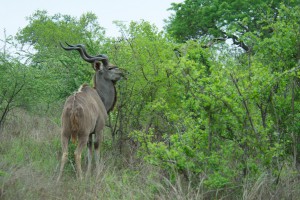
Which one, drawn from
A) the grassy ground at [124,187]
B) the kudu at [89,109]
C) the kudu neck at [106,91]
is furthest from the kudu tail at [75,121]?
the kudu neck at [106,91]

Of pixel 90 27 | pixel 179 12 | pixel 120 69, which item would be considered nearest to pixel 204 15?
pixel 179 12

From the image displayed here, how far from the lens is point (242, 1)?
21.4 m

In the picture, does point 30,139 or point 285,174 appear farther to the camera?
point 30,139

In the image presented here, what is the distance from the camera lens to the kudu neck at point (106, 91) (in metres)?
8.55

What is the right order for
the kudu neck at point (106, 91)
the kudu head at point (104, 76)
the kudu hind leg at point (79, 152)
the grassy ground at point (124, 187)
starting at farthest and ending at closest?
the kudu neck at point (106, 91) < the kudu head at point (104, 76) < the kudu hind leg at point (79, 152) < the grassy ground at point (124, 187)

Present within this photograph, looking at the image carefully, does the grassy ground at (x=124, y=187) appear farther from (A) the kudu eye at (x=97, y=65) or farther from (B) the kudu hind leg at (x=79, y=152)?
(A) the kudu eye at (x=97, y=65)

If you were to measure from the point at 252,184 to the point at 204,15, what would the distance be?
58.6 feet

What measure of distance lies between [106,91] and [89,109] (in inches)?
56.3

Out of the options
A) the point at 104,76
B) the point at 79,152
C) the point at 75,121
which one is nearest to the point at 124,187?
the point at 79,152

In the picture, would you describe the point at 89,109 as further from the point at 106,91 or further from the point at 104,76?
the point at 104,76

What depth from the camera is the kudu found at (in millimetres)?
6770

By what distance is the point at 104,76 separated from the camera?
8625 millimetres

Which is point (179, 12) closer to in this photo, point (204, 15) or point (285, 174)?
point (204, 15)

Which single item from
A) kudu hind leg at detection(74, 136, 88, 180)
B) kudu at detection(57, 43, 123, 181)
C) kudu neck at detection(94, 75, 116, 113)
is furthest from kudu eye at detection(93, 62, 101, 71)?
kudu hind leg at detection(74, 136, 88, 180)
